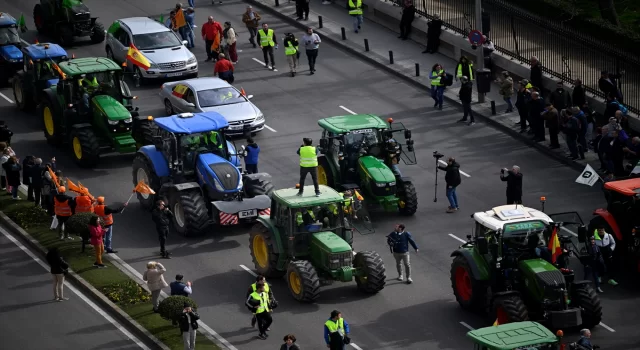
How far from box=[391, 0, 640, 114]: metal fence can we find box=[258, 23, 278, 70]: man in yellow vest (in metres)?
6.03

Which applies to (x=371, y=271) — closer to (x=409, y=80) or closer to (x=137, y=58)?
(x=137, y=58)

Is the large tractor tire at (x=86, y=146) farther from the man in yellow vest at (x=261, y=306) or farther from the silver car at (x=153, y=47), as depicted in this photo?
the man in yellow vest at (x=261, y=306)

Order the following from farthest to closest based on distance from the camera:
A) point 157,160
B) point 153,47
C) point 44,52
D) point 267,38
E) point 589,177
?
point 267,38
point 153,47
point 44,52
point 157,160
point 589,177

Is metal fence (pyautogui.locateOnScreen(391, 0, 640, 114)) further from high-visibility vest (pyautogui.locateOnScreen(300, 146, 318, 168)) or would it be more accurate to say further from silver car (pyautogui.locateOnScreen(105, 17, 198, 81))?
high-visibility vest (pyautogui.locateOnScreen(300, 146, 318, 168))

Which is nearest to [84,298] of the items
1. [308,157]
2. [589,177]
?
[308,157]

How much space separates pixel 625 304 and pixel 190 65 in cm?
2068

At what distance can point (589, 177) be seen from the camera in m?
36.6

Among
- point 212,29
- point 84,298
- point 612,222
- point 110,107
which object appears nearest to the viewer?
point 84,298

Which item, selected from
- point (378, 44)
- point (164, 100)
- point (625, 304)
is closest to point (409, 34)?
point (378, 44)

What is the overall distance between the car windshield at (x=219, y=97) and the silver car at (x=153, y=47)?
4015 millimetres

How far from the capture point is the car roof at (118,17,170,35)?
48.5 m

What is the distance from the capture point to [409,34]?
5175 centimetres

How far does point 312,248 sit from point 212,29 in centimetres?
1879

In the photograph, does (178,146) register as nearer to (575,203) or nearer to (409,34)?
(575,203)
